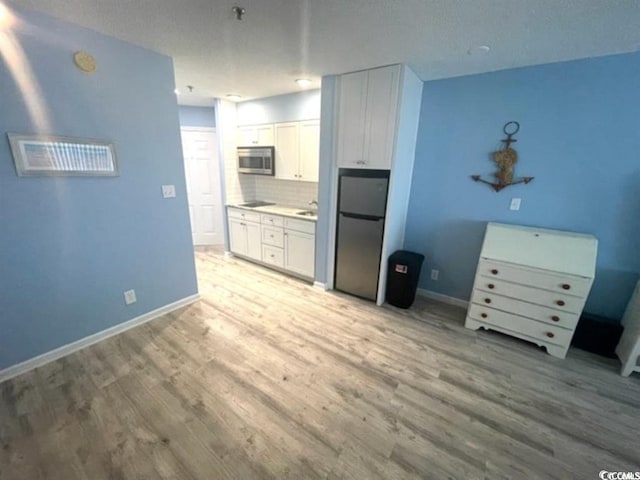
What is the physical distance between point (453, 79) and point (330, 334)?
2886 mm

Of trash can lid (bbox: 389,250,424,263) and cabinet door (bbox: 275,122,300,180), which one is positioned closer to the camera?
trash can lid (bbox: 389,250,424,263)

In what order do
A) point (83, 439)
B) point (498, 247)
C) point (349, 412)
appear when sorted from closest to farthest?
point (83, 439) < point (349, 412) < point (498, 247)

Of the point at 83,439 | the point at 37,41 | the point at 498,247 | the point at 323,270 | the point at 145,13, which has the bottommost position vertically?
the point at 83,439

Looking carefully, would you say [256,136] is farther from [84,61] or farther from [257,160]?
[84,61]

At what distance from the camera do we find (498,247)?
2.41m

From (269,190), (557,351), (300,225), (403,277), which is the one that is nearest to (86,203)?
(300,225)

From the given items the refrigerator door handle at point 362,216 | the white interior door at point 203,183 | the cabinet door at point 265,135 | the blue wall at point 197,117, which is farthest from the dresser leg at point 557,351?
the blue wall at point 197,117

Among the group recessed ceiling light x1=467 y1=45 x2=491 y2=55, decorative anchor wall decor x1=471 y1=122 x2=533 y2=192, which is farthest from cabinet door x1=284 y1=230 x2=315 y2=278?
recessed ceiling light x1=467 y1=45 x2=491 y2=55

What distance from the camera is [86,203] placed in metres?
2.05

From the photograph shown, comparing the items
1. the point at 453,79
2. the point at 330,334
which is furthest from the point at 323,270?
the point at 453,79

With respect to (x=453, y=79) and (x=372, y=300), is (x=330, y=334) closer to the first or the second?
(x=372, y=300)

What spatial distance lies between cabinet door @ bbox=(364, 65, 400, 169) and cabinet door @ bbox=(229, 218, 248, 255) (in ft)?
7.52

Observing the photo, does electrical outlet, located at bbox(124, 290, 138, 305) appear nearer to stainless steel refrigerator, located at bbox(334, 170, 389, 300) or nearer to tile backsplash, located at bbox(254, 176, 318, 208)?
stainless steel refrigerator, located at bbox(334, 170, 389, 300)

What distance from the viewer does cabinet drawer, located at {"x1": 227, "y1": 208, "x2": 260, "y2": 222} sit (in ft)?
12.6
